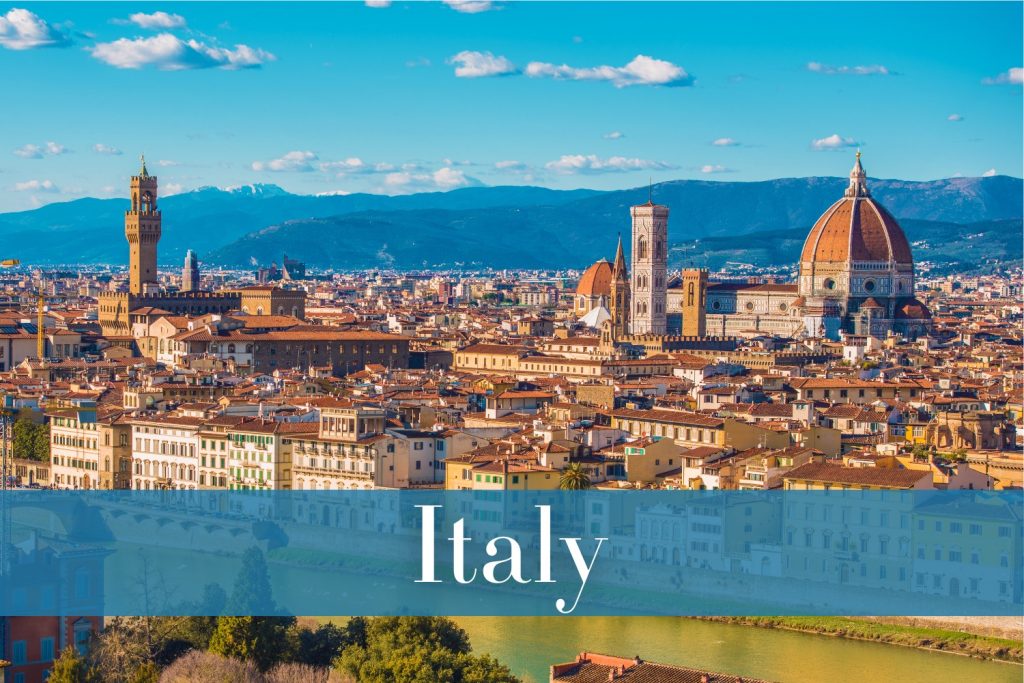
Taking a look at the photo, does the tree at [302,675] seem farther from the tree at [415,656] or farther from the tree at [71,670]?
the tree at [71,670]

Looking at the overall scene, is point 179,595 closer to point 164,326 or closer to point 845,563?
point 845,563

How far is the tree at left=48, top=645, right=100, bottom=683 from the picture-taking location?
368 inches

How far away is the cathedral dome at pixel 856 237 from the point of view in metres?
42.9

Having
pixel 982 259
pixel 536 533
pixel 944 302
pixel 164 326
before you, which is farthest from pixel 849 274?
pixel 982 259

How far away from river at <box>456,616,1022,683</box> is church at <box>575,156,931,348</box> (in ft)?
88.1

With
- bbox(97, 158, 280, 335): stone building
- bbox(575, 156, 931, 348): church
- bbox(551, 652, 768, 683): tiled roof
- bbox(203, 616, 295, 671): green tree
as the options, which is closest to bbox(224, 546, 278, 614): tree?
bbox(203, 616, 295, 671): green tree

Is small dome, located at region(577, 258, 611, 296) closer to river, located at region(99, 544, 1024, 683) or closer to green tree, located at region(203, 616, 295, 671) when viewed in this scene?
river, located at region(99, 544, 1024, 683)

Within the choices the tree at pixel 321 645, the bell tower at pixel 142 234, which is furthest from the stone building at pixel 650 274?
the tree at pixel 321 645

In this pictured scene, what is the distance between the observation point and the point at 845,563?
13094mm

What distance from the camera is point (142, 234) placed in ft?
133

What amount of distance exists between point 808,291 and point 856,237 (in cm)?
141

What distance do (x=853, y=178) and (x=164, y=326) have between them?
1714cm

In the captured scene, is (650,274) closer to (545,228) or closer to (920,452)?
(920,452)

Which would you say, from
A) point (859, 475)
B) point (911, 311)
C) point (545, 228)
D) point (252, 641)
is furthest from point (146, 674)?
point (545, 228)
